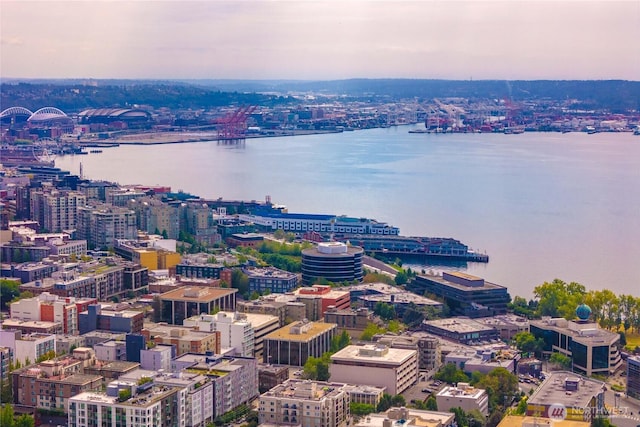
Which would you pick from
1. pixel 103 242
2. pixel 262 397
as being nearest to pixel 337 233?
pixel 103 242

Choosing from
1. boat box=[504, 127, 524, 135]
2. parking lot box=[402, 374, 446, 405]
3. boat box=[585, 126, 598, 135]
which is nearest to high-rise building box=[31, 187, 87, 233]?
parking lot box=[402, 374, 446, 405]

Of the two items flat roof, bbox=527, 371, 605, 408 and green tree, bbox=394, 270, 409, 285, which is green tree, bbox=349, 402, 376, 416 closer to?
flat roof, bbox=527, 371, 605, 408

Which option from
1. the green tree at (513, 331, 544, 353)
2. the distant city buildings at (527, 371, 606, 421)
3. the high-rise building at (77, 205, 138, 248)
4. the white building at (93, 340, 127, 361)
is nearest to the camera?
the distant city buildings at (527, 371, 606, 421)

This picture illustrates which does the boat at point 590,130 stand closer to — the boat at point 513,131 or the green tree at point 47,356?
the boat at point 513,131

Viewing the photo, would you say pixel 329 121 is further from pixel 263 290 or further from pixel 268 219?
pixel 263 290

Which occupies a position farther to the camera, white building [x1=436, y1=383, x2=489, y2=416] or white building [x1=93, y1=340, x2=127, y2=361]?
white building [x1=93, y1=340, x2=127, y2=361]

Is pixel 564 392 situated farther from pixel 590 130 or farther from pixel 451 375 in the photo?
pixel 590 130

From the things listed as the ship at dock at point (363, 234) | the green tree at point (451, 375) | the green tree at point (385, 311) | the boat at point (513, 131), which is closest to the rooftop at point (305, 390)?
the green tree at point (451, 375)
